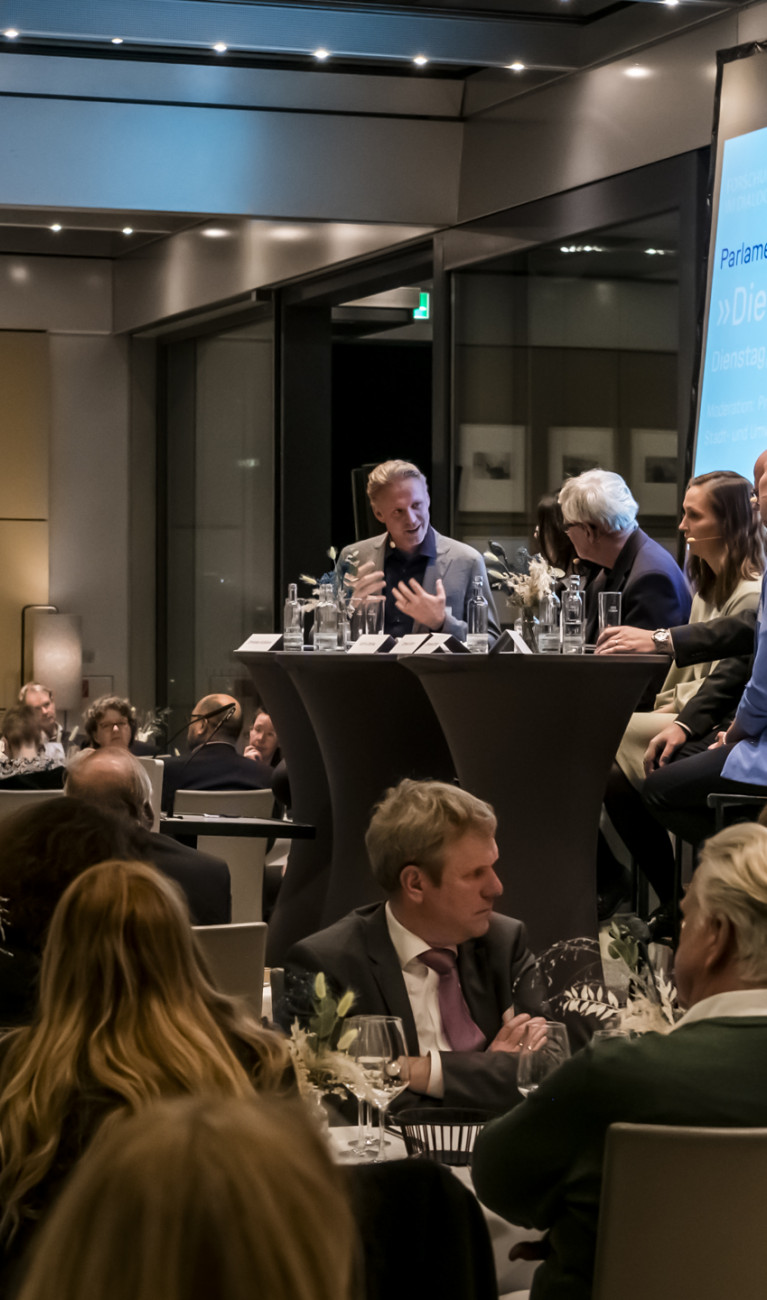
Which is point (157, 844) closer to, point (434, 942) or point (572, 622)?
point (434, 942)

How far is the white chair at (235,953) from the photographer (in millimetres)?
3279

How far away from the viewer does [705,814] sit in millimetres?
5227

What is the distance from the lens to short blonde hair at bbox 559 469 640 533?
231 inches

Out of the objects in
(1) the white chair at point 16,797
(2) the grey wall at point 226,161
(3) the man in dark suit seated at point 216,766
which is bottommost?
(3) the man in dark suit seated at point 216,766

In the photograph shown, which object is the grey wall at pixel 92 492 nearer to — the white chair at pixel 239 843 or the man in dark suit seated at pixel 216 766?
the man in dark suit seated at pixel 216 766

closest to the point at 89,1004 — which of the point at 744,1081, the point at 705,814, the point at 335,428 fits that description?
the point at 744,1081

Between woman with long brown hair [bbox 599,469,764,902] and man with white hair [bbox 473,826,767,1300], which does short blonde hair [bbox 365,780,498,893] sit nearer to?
man with white hair [bbox 473,826,767,1300]

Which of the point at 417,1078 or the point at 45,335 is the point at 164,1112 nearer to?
the point at 417,1078

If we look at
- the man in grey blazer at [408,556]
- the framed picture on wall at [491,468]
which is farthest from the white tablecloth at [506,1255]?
the framed picture on wall at [491,468]

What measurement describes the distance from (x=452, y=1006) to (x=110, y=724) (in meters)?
4.49

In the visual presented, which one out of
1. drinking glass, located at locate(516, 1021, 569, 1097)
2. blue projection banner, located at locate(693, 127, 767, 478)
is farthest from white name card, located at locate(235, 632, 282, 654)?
drinking glass, located at locate(516, 1021, 569, 1097)

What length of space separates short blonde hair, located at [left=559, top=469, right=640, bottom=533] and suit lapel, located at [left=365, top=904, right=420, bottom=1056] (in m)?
2.94

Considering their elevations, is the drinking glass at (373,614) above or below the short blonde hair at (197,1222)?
below

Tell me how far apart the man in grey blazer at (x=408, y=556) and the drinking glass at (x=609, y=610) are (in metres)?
1.02
